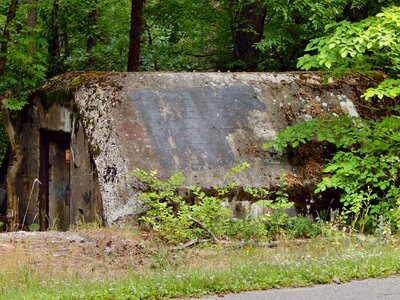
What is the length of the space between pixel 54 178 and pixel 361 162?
6219 millimetres

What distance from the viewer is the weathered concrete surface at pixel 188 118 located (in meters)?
10.7

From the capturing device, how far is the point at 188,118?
11680 mm

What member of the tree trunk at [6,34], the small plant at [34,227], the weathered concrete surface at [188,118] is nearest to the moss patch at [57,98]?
the weathered concrete surface at [188,118]

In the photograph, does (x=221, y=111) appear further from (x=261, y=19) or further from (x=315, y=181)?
(x=261, y=19)

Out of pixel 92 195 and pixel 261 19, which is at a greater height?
pixel 261 19

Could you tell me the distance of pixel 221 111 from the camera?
1197cm

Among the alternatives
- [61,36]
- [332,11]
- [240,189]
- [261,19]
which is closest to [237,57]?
[261,19]

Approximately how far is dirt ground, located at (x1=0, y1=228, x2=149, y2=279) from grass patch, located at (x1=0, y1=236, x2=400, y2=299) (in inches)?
7.3

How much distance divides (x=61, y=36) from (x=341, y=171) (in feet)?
33.3

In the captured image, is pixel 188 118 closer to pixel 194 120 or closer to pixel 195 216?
pixel 194 120

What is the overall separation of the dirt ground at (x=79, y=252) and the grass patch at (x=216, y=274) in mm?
186

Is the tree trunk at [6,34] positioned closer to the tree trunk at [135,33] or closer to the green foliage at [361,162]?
the tree trunk at [135,33]

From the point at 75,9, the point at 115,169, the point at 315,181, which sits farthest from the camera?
the point at 75,9

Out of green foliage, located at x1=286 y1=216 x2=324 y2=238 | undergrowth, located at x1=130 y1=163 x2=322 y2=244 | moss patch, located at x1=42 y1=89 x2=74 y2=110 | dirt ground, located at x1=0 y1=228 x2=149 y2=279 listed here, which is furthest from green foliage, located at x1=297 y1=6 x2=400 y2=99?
moss patch, located at x1=42 y1=89 x2=74 y2=110
